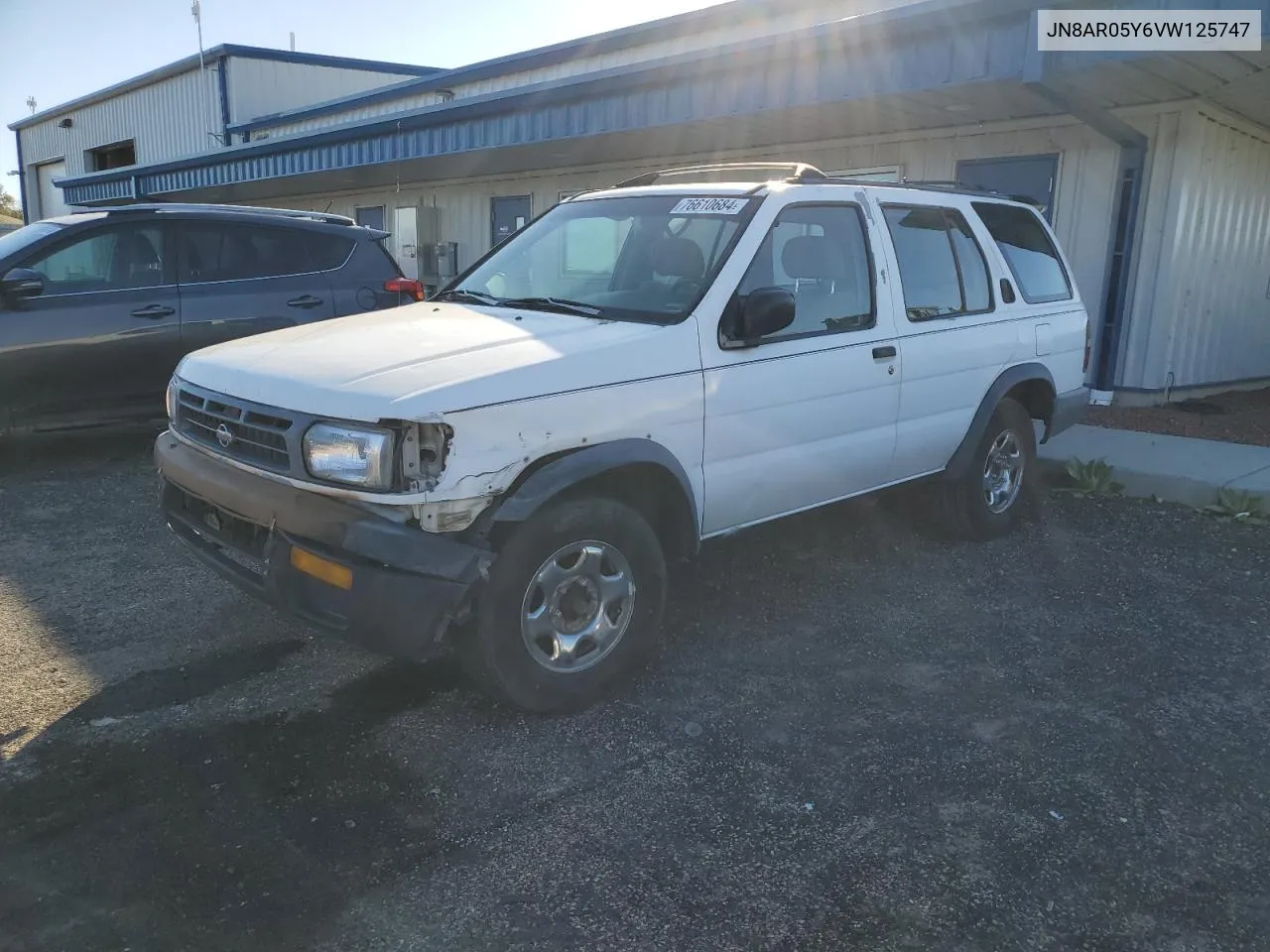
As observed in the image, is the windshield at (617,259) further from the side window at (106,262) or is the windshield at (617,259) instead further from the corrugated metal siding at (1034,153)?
the corrugated metal siding at (1034,153)

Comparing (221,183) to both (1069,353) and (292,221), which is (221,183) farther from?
(1069,353)

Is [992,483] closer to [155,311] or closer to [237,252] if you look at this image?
[237,252]

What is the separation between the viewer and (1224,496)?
255 inches

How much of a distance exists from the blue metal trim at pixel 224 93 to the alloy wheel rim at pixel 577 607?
81.0 ft

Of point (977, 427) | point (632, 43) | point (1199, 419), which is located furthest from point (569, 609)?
point (632, 43)

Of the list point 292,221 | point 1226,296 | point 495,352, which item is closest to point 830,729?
point 495,352

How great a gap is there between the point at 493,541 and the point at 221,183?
1904 centimetres

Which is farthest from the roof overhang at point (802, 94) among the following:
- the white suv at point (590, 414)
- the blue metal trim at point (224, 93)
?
the blue metal trim at point (224, 93)

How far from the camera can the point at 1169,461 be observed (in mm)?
7250

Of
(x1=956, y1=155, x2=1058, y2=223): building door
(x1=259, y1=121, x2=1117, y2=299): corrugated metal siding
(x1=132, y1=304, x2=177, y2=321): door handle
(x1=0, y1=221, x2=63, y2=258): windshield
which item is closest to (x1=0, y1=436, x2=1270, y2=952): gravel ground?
(x1=132, y1=304, x2=177, y2=321): door handle

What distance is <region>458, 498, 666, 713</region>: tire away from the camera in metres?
3.29

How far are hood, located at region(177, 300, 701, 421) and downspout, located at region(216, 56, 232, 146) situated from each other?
77.5 ft

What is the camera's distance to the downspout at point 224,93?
80.1 feet

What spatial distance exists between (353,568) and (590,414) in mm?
975
